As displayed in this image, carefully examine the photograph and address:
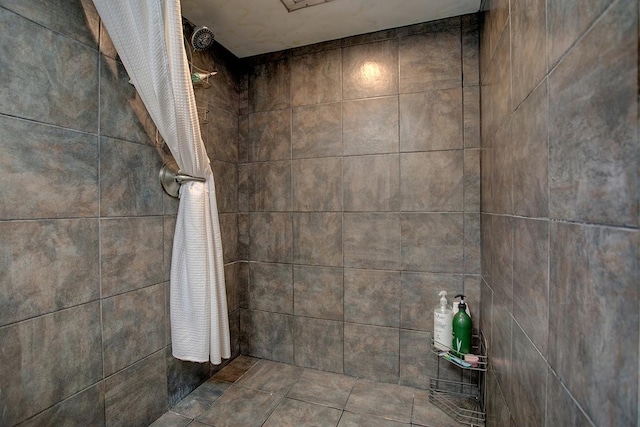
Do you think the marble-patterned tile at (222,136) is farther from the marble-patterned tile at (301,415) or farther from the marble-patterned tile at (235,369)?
the marble-patterned tile at (301,415)

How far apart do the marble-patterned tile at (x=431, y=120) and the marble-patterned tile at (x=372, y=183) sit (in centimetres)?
13

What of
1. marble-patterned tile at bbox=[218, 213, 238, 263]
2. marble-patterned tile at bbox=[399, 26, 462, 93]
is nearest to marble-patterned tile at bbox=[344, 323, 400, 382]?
marble-patterned tile at bbox=[218, 213, 238, 263]

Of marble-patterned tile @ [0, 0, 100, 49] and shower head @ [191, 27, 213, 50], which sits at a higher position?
shower head @ [191, 27, 213, 50]

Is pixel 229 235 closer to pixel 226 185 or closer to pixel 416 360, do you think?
pixel 226 185

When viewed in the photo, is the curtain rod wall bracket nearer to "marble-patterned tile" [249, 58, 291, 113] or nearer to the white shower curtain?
the white shower curtain

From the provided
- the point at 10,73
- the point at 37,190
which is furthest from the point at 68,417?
the point at 10,73

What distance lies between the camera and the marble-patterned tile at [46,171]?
2.81 ft

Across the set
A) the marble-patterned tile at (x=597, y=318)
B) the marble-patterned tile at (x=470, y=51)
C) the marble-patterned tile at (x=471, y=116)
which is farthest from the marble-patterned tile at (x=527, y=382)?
the marble-patterned tile at (x=470, y=51)

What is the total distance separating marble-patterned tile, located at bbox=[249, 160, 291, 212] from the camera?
1788 millimetres

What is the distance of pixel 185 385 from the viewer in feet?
4.91

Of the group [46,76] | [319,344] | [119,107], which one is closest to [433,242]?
[319,344]

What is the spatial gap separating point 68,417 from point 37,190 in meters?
0.80

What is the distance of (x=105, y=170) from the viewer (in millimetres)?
1118

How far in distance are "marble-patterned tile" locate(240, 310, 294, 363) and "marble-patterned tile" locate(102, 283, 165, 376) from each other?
2.06 ft
